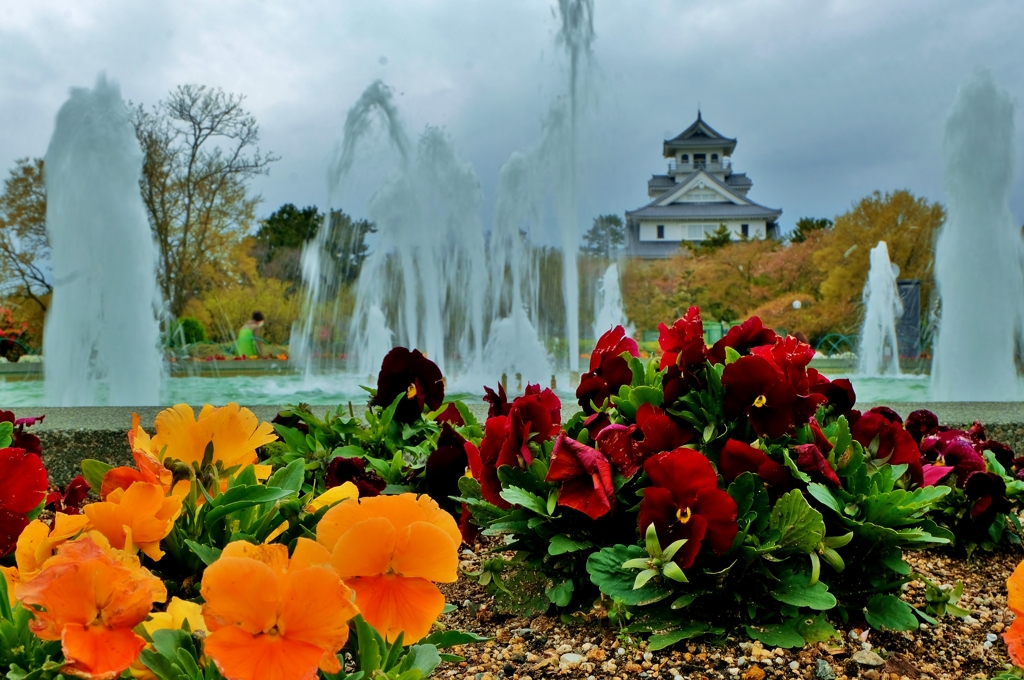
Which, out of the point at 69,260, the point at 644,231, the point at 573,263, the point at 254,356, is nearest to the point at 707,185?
the point at 644,231

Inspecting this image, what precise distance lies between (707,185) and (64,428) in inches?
1984

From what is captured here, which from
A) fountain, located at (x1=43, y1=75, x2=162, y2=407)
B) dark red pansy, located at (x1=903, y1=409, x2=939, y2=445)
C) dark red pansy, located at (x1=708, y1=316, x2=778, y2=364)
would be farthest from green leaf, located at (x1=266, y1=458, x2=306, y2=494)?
fountain, located at (x1=43, y1=75, x2=162, y2=407)

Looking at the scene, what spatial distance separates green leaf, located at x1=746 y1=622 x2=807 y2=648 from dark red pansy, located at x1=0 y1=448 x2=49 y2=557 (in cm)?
119

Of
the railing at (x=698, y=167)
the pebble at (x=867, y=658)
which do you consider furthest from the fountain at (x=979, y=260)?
the railing at (x=698, y=167)

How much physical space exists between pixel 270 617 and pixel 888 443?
1.58 metres

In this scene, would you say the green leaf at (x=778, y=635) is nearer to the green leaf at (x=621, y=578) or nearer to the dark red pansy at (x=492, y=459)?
the green leaf at (x=621, y=578)

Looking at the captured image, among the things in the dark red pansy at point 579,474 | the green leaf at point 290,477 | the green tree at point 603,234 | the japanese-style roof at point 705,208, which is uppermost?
the japanese-style roof at point 705,208

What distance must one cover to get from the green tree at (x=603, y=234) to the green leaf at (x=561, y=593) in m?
9.41

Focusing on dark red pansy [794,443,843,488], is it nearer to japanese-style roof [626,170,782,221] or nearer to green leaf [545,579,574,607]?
green leaf [545,579,574,607]

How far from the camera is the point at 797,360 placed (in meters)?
1.61

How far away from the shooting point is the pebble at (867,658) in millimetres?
1497

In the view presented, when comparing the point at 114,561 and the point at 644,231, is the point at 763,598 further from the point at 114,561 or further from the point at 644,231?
the point at 644,231

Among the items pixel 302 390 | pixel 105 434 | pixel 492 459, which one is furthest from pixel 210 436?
pixel 302 390

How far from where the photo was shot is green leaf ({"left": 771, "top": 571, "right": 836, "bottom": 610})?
1408 mm
